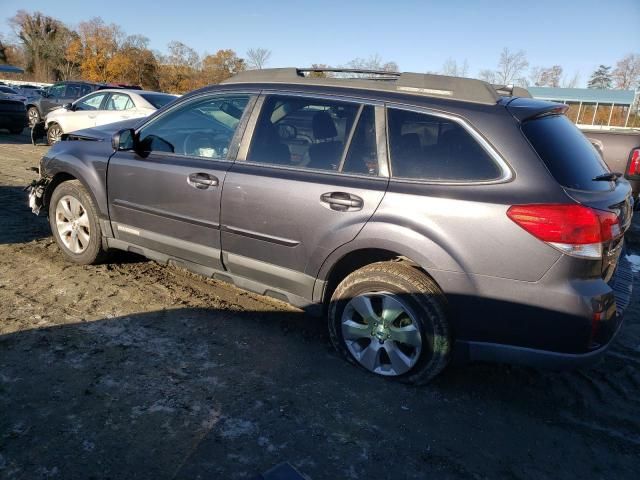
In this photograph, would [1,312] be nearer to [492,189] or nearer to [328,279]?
[328,279]

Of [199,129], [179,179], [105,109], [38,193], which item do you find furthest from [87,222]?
[105,109]

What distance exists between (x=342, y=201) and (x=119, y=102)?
360 inches

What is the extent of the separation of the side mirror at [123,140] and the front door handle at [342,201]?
6.53ft

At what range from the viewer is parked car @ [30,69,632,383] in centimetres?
249

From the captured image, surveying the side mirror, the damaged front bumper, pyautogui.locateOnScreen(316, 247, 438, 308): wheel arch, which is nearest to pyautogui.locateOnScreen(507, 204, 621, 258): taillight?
pyautogui.locateOnScreen(316, 247, 438, 308): wheel arch

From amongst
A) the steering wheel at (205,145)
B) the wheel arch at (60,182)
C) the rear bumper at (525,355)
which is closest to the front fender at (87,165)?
the wheel arch at (60,182)

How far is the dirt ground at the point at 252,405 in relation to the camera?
2283mm

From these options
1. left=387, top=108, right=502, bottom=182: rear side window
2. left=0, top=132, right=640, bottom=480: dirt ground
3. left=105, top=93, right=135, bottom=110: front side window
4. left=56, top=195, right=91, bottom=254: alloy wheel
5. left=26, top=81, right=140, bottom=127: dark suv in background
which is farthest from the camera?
left=26, top=81, right=140, bottom=127: dark suv in background

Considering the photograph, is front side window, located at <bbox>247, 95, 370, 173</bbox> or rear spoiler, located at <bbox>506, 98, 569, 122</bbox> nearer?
rear spoiler, located at <bbox>506, 98, 569, 122</bbox>

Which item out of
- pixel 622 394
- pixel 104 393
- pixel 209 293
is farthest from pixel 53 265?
pixel 622 394

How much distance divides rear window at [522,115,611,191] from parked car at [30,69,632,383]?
0.04ft

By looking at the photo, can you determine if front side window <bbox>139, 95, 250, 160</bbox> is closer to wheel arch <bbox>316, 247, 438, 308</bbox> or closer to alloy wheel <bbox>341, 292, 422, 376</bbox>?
wheel arch <bbox>316, 247, 438, 308</bbox>

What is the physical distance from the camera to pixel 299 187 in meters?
3.07

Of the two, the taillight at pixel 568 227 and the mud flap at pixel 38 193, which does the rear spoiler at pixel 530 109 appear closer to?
the taillight at pixel 568 227
